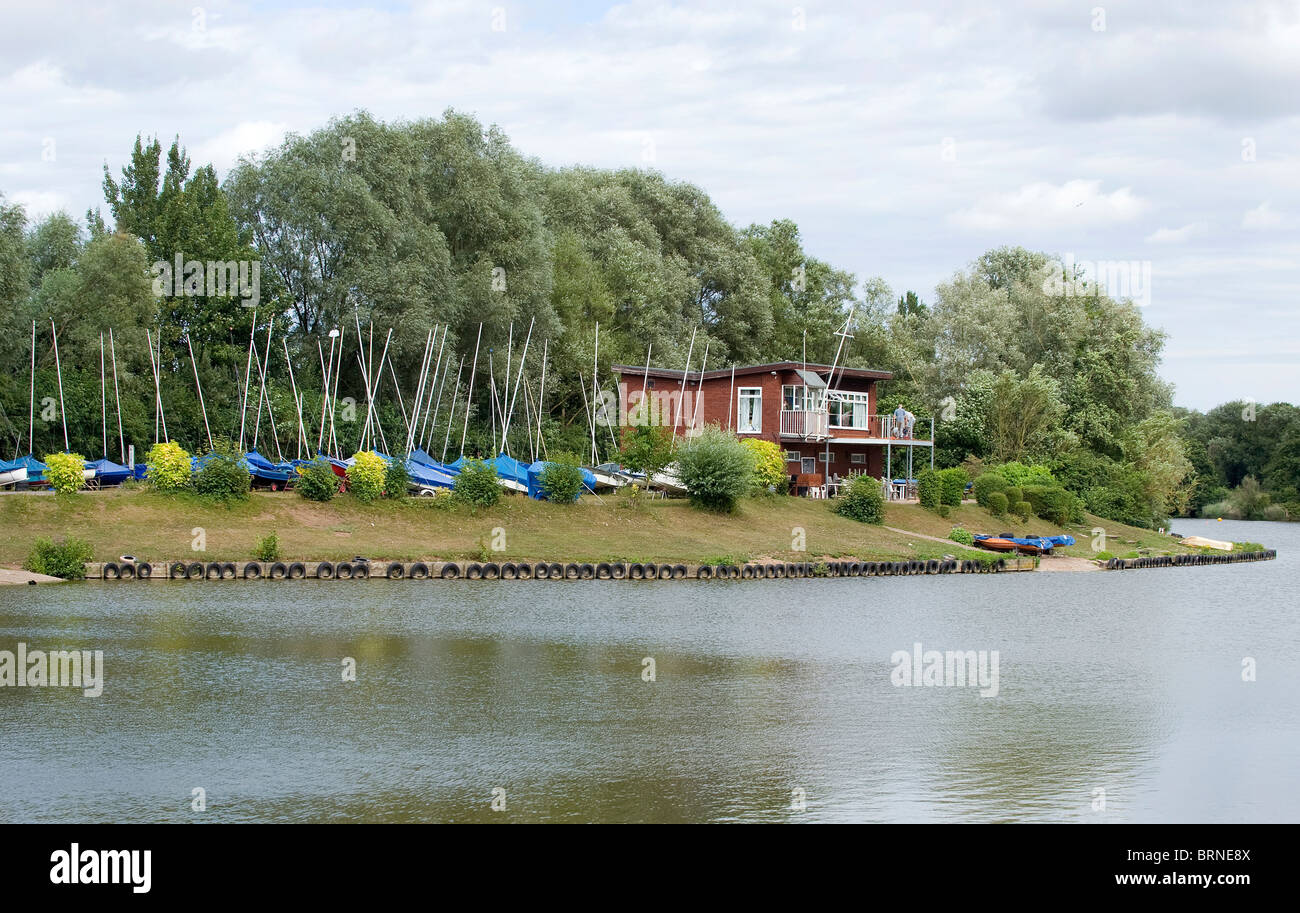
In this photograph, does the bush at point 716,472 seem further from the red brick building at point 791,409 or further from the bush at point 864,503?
the red brick building at point 791,409

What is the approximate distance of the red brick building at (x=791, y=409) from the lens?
205 ft

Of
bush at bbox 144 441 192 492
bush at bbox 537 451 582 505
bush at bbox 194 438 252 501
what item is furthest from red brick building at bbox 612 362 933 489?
bush at bbox 144 441 192 492

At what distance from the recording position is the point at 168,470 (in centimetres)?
4384

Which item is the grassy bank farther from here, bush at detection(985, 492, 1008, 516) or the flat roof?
the flat roof

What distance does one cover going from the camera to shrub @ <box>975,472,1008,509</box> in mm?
61438

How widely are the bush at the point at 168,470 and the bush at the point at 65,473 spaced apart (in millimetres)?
2480

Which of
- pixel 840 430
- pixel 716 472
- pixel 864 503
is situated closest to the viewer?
pixel 716 472

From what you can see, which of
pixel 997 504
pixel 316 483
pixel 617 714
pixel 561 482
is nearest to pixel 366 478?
pixel 316 483

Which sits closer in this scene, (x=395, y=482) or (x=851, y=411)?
(x=395, y=482)

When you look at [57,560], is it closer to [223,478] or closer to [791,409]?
[223,478]

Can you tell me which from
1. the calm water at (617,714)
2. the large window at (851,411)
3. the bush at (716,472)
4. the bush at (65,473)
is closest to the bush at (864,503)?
the bush at (716,472)

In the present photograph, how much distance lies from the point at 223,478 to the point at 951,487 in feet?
109

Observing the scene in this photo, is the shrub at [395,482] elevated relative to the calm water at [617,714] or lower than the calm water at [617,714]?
elevated
